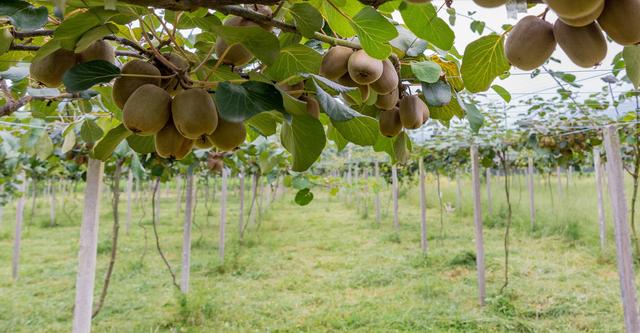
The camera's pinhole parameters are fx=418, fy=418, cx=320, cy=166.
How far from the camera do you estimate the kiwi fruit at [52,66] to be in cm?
64

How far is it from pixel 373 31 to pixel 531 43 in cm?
21

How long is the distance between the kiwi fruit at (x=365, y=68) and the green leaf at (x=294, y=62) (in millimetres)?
78

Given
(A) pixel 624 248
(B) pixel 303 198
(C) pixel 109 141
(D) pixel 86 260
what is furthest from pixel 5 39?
(A) pixel 624 248

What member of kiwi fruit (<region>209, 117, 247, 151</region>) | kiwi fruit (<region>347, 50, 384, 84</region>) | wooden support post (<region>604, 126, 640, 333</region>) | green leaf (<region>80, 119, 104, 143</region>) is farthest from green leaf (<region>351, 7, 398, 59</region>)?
wooden support post (<region>604, 126, 640, 333</region>)

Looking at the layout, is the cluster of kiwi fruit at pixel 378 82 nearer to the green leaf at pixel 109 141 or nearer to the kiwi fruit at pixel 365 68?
the kiwi fruit at pixel 365 68

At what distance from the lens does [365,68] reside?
639mm

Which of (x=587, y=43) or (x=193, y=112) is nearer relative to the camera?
(x=587, y=43)

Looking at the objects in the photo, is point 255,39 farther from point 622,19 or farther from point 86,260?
point 86,260

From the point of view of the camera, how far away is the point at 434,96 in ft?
2.63

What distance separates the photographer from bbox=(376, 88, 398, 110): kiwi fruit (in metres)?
0.79

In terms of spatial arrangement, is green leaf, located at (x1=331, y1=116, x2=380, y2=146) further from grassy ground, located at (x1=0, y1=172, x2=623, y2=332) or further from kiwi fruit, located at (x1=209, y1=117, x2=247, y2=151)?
grassy ground, located at (x1=0, y1=172, x2=623, y2=332)

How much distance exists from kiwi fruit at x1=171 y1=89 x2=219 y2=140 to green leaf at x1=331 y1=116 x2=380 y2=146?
0.21m

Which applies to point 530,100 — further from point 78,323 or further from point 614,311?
point 78,323

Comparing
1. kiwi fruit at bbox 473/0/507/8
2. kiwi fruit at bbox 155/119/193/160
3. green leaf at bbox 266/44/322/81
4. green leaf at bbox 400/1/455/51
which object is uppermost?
green leaf at bbox 400/1/455/51
